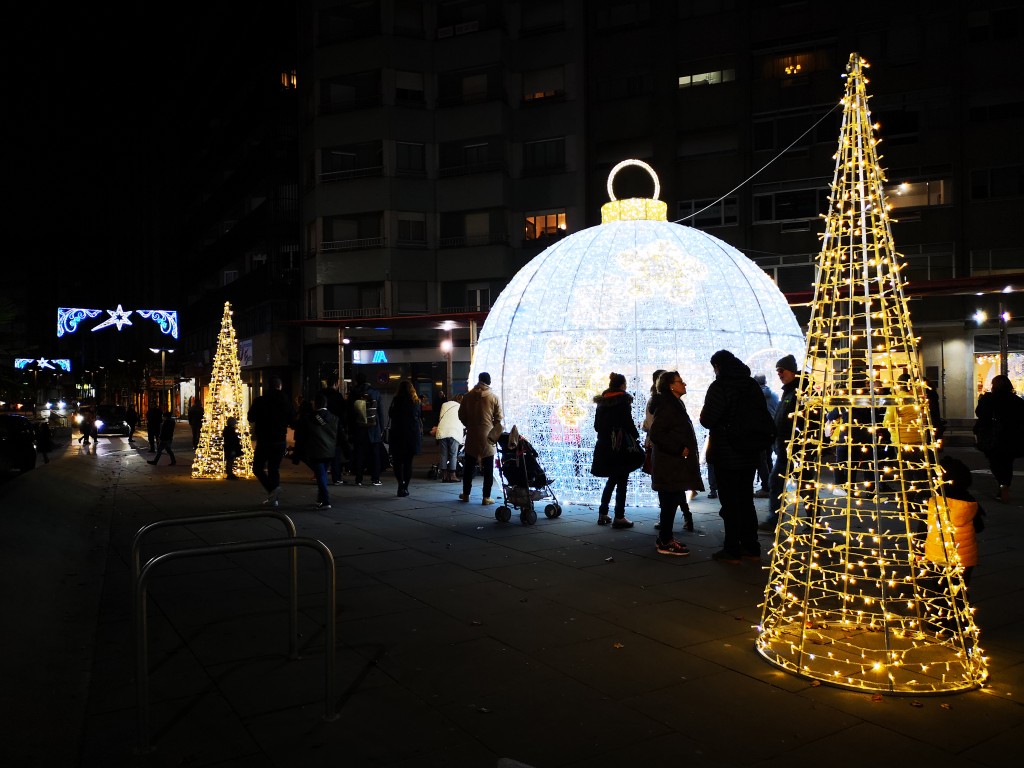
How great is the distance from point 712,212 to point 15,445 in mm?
28721

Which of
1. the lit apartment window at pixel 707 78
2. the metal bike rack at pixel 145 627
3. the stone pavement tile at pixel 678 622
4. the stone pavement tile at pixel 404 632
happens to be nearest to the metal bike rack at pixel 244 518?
the stone pavement tile at pixel 404 632

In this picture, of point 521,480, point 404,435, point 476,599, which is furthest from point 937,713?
point 404,435

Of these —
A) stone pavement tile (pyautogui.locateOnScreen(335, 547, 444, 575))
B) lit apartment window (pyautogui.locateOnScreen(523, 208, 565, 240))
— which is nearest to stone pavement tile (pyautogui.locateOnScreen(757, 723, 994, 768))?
stone pavement tile (pyautogui.locateOnScreen(335, 547, 444, 575))

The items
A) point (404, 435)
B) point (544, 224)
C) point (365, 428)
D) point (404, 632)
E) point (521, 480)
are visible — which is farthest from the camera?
point (544, 224)

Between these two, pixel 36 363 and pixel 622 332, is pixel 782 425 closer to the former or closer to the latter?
pixel 622 332

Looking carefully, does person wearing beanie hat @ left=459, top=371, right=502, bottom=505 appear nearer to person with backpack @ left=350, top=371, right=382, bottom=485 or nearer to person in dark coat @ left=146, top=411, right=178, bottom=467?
person with backpack @ left=350, top=371, right=382, bottom=485

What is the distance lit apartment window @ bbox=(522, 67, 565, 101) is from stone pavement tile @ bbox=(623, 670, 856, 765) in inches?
1444

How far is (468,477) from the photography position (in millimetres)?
11703

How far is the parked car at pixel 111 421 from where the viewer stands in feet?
127

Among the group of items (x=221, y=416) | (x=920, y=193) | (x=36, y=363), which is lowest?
(x=221, y=416)

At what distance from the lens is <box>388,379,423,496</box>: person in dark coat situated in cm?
1249

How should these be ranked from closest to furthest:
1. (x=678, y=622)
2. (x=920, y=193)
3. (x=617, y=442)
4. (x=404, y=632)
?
(x=404, y=632) < (x=678, y=622) < (x=617, y=442) < (x=920, y=193)

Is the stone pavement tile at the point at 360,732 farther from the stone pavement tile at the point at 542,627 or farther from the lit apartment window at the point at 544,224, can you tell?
the lit apartment window at the point at 544,224

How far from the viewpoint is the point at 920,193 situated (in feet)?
105
